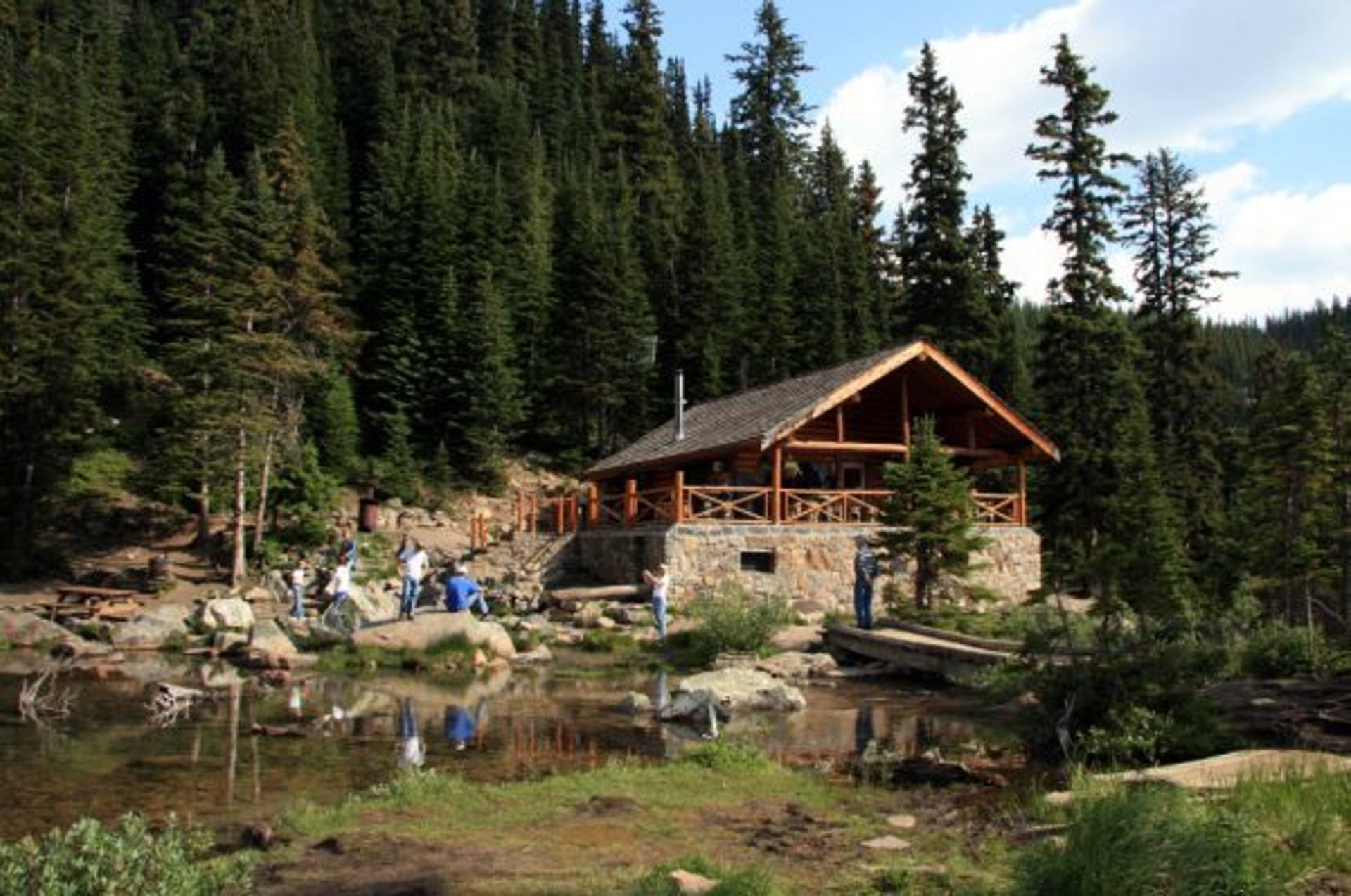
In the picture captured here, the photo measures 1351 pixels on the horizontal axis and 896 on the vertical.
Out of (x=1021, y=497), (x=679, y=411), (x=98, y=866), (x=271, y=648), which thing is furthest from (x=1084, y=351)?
(x=98, y=866)

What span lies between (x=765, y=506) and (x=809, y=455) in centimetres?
310

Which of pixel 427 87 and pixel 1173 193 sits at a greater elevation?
pixel 427 87

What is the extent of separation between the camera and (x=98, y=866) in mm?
4410

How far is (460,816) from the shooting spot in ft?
22.6

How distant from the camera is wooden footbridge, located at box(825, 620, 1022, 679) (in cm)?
1476

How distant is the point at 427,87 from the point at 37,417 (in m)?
48.4

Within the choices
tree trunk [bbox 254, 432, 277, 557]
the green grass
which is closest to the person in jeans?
tree trunk [bbox 254, 432, 277, 557]

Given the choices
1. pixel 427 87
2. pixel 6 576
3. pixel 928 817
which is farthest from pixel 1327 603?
pixel 427 87

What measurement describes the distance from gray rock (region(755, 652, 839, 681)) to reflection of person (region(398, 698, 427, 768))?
5661 millimetres

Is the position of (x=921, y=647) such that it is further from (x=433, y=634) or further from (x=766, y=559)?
(x=766, y=559)

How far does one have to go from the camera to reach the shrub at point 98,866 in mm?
Result: 4316

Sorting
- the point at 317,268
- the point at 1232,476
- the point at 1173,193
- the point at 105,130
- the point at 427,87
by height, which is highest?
the point at 427,87

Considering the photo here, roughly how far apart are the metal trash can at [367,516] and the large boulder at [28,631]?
1366 cm

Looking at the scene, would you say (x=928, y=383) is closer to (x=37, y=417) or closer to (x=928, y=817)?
(x=928, y=817)
